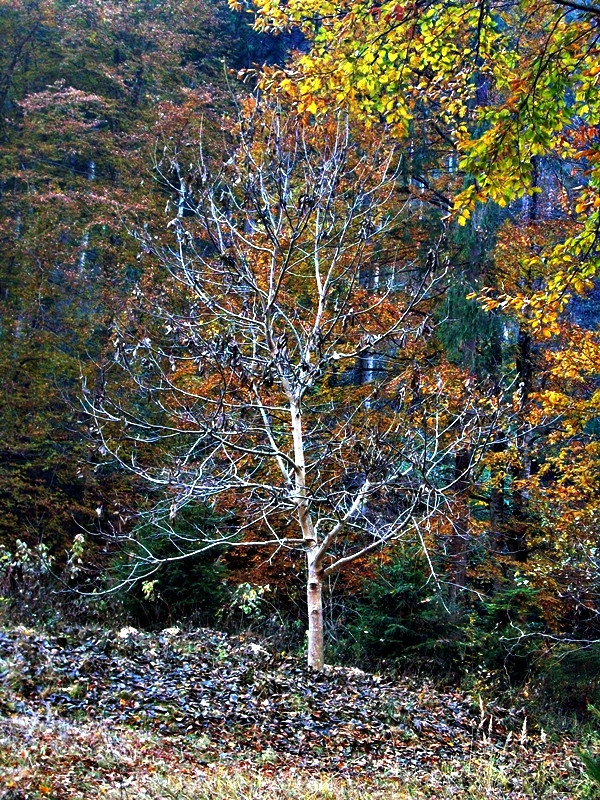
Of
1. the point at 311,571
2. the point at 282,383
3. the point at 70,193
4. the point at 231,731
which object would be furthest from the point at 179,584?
the point at 70,193

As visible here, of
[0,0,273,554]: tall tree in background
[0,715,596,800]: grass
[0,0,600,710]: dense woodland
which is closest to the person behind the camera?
[0,715,596,800]: grass

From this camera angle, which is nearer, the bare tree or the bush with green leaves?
the bare tree

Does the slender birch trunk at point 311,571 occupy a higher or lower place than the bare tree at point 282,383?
lower

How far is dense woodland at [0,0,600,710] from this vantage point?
7.64 m

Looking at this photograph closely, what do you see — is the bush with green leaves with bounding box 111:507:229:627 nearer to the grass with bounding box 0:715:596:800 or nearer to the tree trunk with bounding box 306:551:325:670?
the tree trunk with bounding box 306:551:325:670

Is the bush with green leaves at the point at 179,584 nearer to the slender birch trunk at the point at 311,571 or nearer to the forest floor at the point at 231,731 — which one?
the forest floor at the point at 231,731

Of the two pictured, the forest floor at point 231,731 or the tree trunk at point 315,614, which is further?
the tree trunk at point 315,614

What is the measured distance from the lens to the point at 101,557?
15.0m

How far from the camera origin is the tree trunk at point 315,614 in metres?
8.93

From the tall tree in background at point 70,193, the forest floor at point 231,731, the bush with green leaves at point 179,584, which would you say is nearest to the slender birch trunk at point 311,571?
the forest floor at point 231,731

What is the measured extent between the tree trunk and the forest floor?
22cm

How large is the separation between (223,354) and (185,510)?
4476mm

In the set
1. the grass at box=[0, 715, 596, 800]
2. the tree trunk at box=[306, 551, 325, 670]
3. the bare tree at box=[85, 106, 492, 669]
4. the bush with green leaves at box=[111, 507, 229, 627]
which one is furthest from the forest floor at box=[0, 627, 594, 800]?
the bush with green leaves at box=[111, 507, 229, 627]

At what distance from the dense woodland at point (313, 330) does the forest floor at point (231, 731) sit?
1.22 m
